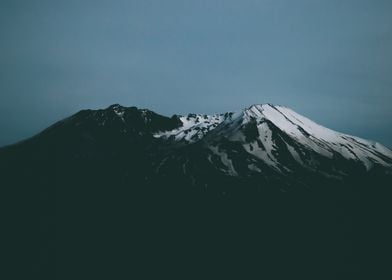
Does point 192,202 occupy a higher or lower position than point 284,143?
lower

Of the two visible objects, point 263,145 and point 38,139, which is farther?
point 38,139

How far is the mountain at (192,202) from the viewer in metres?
118

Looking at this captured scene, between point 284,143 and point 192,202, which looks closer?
point 192,202

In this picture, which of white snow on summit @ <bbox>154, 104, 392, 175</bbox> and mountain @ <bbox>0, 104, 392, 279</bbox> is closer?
mountain @ <bbox>0, 104, 392, 279</bbox>

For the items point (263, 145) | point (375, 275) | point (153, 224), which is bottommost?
point (375, 275)

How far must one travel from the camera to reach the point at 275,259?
119m

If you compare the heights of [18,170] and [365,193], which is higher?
[18,170]

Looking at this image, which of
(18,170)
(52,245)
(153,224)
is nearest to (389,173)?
(153,224)

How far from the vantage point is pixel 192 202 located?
5522 inches

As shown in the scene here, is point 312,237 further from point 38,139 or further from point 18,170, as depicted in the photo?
point 38,139

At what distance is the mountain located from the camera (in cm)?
11850

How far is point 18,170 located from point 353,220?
110 metres

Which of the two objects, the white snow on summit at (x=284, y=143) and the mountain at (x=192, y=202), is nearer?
the mountain at (x=192, y=202)

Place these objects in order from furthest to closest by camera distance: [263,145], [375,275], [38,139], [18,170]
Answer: [38,139] → [263,145] → [18,170] → [375,275]
